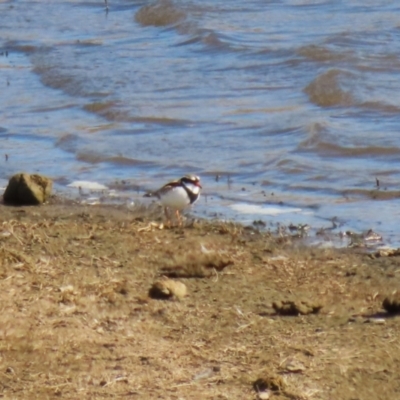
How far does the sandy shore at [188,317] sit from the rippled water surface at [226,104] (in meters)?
1.26

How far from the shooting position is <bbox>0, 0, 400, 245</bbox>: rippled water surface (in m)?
8.48

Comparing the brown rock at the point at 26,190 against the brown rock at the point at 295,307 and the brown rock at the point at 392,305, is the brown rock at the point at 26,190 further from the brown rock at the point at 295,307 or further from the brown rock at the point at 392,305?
the brown rock at the point at 392,305

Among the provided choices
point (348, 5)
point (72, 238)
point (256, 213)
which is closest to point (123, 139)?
point (256, 213)

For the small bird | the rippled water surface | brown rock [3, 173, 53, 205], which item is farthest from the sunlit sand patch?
the small bird

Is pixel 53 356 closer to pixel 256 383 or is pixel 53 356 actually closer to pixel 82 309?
pixel 82 309

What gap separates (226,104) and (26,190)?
13.4 feet

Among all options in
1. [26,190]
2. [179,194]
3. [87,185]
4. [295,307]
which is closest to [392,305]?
[295,307]

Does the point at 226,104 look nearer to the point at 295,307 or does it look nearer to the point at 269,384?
the point at 295,307

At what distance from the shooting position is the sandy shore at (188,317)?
4.25 m

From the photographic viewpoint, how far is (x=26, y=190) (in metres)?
7.52

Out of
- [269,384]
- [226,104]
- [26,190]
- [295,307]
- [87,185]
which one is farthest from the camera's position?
[226,104]

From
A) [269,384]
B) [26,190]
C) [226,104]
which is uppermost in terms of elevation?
[269,384]

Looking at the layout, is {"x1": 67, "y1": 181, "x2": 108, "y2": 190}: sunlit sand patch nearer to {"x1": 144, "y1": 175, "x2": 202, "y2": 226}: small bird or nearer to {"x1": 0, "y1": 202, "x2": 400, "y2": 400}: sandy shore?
{"x1": 144, "y1": 175, "x2": 202, "y2": 226}: small bird

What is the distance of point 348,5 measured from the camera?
54.7ft
